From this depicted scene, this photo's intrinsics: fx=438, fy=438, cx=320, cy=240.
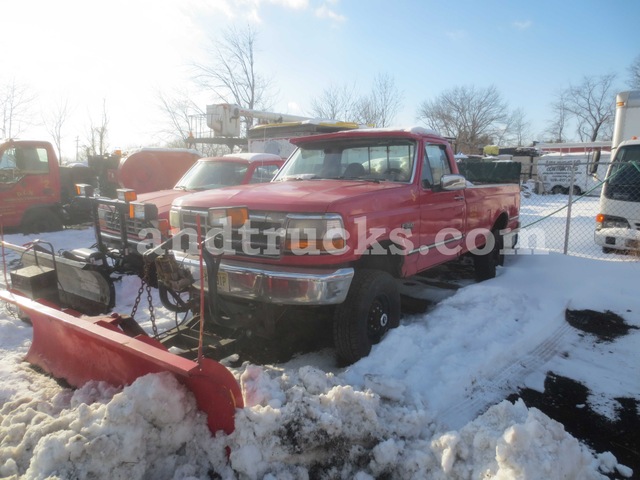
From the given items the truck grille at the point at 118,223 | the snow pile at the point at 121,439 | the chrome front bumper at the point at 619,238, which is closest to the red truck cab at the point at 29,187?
the truck grille at the point at 118,223

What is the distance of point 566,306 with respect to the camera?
520 cm

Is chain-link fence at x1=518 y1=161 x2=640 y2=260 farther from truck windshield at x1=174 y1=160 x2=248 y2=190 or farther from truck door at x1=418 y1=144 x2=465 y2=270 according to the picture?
truck windshield at x1=174 y1=160 x2=248 y2=190

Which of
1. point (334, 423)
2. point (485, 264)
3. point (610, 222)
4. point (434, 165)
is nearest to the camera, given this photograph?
point (334, 423)

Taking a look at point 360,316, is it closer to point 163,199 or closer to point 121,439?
point 121,439

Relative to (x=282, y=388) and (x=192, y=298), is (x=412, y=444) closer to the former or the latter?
(x=282, y=388)

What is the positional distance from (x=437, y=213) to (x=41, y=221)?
379 inches

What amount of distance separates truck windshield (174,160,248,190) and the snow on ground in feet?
13.2

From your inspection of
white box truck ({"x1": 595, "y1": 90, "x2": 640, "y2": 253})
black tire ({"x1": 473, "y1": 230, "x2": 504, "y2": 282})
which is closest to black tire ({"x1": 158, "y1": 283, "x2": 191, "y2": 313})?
black tire ({"x1": 473, "y1": 230, "x2": 504, "y2": 282})

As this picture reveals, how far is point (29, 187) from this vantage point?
32.6ft

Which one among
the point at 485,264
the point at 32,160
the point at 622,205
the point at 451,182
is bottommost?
the point at 485,264

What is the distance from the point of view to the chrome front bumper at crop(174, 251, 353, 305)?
326 cm

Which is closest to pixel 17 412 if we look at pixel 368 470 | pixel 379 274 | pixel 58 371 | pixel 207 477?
pixel 58 371

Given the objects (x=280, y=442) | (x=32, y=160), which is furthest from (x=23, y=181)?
(x=280, y=442)

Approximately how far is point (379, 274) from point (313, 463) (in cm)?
174
